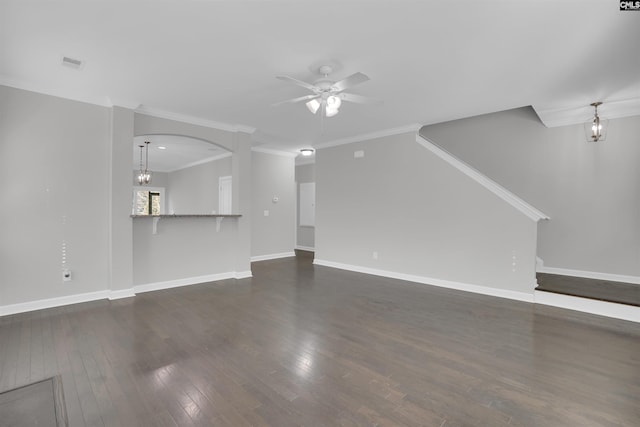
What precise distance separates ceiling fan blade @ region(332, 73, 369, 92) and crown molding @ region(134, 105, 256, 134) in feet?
9.46

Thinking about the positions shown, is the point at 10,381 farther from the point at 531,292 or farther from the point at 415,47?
the point at 531,292

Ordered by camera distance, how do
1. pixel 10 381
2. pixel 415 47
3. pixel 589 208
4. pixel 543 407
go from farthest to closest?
pixel 589 208, pixel 415 47, pixel 10 381, pixel 543 407

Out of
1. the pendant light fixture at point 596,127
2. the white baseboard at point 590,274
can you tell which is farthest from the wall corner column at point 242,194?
the pendant light fixture at point 596,127

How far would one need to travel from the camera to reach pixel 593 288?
13.4ft

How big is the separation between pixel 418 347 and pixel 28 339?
3.73 m

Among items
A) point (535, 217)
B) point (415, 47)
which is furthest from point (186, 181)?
point (535, 217)

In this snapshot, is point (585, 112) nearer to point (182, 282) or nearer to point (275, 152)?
point (275, 152)

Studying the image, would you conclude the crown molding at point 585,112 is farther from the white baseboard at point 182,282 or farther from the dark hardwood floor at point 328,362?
the white baseboard at point 182,282

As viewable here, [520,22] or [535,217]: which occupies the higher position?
[520,22]

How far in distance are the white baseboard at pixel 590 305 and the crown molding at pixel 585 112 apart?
271cm

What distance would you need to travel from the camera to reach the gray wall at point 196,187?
811 cm

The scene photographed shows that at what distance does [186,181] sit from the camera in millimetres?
9555

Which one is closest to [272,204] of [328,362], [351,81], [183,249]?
[183,249]

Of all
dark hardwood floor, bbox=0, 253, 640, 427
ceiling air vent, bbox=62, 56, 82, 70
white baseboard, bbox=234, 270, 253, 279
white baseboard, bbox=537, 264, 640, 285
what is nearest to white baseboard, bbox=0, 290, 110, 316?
A: dark hardwood floor, bbox=0, 253, 640, 427
